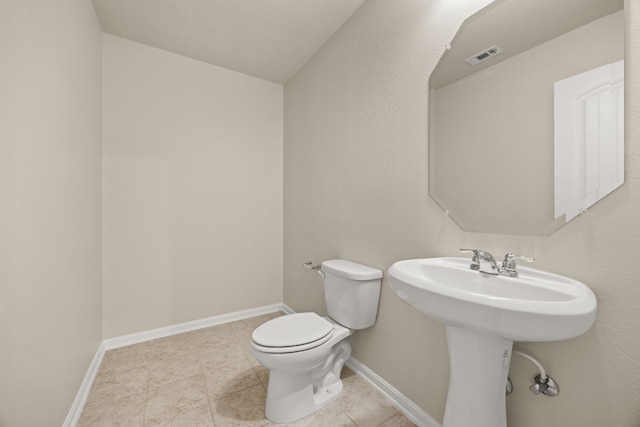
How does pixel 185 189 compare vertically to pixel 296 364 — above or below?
above

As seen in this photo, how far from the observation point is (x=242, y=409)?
4.63 ft

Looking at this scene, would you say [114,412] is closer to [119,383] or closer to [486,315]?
[119,383]

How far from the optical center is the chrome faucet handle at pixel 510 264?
92cm

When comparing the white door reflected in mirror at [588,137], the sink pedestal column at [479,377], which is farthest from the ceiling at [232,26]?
the sink pedestal column at [479,377]

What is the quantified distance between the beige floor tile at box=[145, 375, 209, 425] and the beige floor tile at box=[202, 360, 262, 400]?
0.05 m

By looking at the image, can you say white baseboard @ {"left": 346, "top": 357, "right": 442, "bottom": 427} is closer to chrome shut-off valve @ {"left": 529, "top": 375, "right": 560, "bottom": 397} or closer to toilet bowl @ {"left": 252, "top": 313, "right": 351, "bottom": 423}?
toilet bowl @ {"left": 252, "top": 313, "right": 351, "bottom": 423}

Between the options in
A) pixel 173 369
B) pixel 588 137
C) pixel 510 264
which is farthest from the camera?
pixel 173 369

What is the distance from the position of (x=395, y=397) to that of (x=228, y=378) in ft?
3.37

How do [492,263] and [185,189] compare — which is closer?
[492,263]

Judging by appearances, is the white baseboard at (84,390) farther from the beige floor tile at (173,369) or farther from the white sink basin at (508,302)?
the white sink basin at (508,302)

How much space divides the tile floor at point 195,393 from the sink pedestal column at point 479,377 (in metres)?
0.55

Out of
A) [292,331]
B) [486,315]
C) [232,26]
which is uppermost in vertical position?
[232,26]

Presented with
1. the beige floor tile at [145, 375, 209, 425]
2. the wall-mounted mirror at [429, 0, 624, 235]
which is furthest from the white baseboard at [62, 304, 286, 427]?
the wall-mounted mirror at [429, 0, 624, 235]

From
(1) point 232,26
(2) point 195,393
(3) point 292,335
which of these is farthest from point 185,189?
(3) point 292,335
